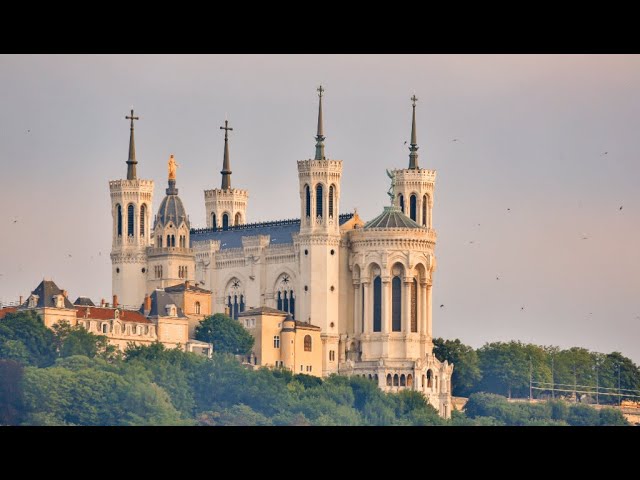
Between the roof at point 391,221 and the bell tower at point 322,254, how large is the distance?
1.75 meters

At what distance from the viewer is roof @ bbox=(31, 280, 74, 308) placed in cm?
9438

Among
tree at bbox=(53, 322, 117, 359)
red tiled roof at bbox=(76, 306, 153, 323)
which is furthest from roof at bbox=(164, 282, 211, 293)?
tree at bbox=(53, 322, 117, 359)

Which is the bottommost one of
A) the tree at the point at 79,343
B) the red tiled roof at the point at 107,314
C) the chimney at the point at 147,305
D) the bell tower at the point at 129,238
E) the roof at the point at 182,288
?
the tree at the point at 79,343

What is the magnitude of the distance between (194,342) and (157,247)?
7.52m

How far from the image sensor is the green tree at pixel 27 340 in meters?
90.7

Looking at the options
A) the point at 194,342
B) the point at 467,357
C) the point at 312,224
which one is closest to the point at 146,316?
the point at 194,342

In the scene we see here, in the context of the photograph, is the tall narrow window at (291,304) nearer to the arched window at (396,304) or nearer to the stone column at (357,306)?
the stone column at (357,306)

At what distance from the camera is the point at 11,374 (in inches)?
3423

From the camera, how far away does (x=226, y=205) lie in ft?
363

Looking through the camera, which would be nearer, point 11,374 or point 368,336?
point 11,374

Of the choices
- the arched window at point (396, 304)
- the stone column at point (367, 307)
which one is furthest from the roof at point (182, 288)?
the arched window at point (396, 304)
